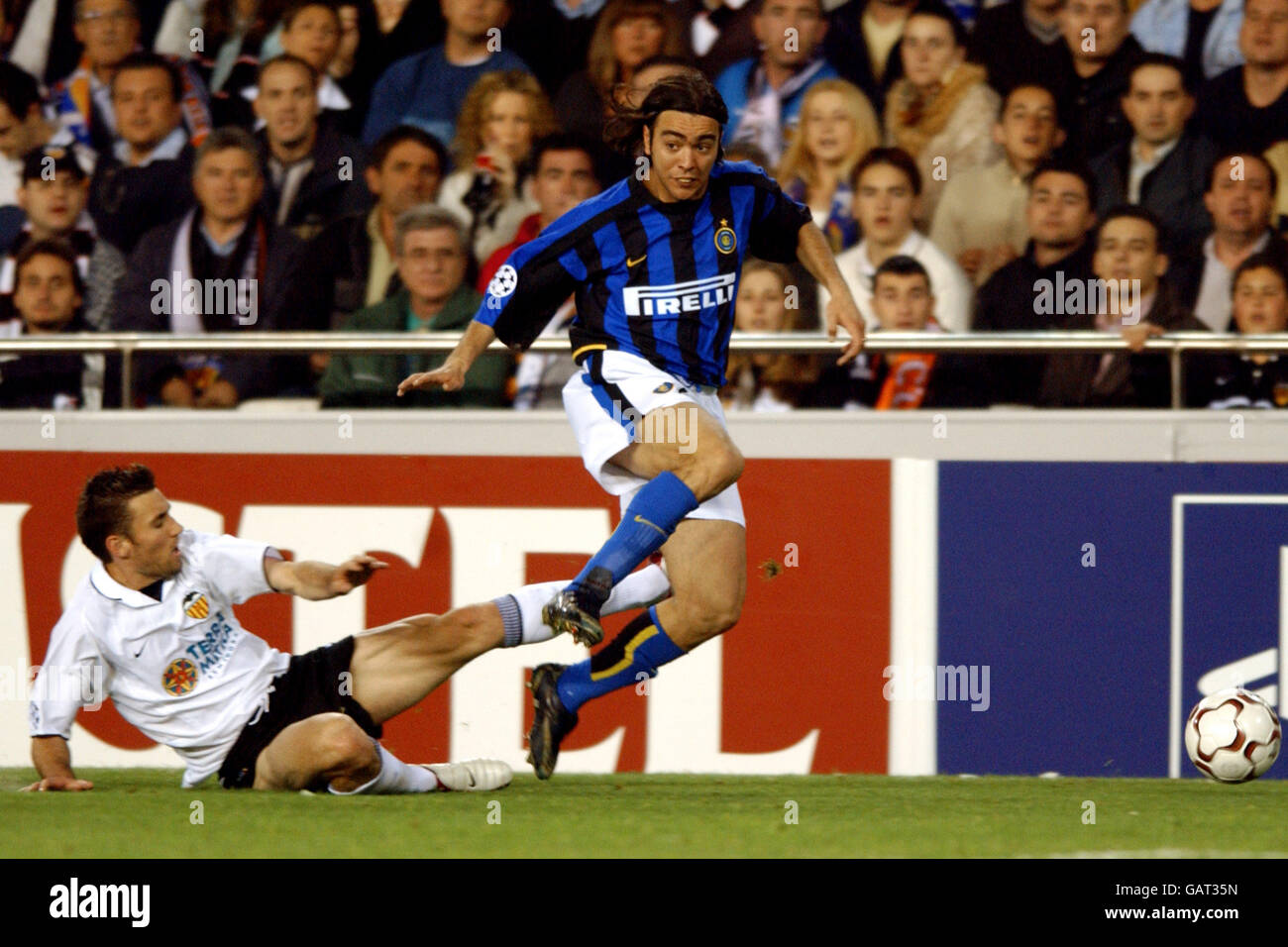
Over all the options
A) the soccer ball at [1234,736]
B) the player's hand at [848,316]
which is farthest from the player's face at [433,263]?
the soccer ball at [1234,736]

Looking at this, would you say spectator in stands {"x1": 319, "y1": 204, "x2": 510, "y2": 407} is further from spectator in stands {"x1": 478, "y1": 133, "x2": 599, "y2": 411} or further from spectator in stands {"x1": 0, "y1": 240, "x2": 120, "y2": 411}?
spectator in stands {"x1": 0, "y1": 240, "x2": 120, "y2": 411}

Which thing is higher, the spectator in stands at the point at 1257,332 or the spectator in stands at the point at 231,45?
the spectator in stands at the point at 231,45

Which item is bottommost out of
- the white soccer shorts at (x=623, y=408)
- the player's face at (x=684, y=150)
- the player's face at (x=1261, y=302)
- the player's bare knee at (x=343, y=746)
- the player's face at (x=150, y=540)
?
the player's bare knee at (x=343, y=746)

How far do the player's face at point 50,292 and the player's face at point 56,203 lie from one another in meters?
0.29

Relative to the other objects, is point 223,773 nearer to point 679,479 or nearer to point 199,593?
point 199,593

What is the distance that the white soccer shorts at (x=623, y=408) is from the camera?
17.6 ft

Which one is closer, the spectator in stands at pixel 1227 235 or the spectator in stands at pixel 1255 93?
the spectator in stands at pixel 1227 235

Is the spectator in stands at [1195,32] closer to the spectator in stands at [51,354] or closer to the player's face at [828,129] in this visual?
the player's face at [828,129]

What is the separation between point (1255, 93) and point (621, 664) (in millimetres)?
3772

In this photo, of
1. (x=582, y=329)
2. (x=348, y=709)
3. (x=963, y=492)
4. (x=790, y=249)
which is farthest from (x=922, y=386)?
(x=348, y=709)

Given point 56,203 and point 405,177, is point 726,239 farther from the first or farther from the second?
point 56,203

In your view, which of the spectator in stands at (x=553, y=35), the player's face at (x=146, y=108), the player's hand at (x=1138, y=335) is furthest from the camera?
the player's face at (x=146, y=108)

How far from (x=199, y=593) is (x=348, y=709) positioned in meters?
0.59

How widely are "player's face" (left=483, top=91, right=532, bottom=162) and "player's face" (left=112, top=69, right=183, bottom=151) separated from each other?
1.54 m
